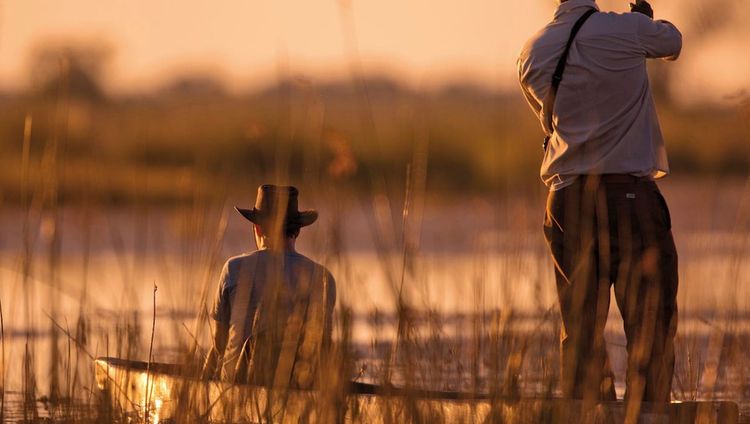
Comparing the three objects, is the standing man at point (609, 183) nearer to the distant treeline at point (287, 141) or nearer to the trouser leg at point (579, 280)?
the trouser leg at point (579, 280)

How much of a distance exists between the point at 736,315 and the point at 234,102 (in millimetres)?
35581

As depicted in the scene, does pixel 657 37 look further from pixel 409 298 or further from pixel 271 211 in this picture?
pixel 271 211

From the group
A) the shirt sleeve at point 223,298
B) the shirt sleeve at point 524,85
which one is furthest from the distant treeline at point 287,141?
the shirt sleeve at point 223,298

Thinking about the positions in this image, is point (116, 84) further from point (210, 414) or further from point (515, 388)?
point (515, 388)

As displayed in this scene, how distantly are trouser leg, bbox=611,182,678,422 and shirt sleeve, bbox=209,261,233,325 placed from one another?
156 cm

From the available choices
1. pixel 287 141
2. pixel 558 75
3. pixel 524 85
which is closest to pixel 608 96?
pixel 558 75

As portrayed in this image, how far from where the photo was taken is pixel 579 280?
6.25m

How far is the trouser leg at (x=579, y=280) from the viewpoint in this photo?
632 centimetres

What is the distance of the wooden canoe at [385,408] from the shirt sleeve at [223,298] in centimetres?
79

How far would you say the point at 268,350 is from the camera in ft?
19.7

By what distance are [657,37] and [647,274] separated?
88 centimetres

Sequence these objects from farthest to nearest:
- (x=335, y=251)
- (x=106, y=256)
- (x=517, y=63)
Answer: (x=106, y=256), (x=517, y=63), (x=335, y=251)

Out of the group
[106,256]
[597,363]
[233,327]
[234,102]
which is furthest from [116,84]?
[234,102]

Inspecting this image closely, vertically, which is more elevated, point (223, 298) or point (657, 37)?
point (657, 37)
